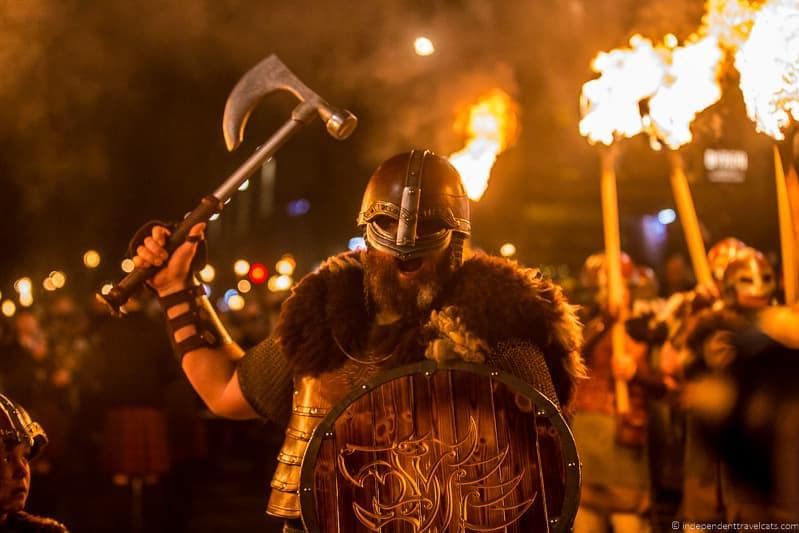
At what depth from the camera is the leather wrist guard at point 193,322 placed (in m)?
3.66

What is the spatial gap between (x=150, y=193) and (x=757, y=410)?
21562 millimetres

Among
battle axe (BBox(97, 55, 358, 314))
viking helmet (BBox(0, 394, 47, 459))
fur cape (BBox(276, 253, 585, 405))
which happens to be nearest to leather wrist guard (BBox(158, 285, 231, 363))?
battle axe (BBox(97, 55, 358, 314))

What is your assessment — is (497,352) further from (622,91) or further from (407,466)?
(622,91)

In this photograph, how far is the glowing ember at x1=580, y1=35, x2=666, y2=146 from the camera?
7305 millimetres

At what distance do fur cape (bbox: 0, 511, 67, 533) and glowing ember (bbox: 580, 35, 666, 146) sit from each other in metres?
4.80

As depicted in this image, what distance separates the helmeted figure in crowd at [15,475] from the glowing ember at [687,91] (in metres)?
4.82

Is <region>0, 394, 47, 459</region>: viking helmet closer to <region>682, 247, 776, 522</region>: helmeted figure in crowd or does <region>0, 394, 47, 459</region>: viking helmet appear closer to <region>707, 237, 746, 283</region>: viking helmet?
<region>682, 247, 776, 522</region>: helmeted figure in crowd

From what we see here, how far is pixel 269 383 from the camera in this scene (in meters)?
3.58

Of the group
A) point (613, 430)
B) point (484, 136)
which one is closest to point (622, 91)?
point (484, 136)

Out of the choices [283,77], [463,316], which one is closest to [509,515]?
[463,316]

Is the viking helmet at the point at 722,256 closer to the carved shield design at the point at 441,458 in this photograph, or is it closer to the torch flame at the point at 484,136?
the torch flame at the point at 484,136

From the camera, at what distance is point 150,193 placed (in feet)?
82.2

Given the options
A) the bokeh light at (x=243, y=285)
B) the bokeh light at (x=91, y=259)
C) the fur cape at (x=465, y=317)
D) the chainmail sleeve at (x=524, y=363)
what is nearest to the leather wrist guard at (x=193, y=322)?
the fur cape at (x=465, y=317)

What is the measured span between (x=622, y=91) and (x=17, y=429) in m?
5.14
